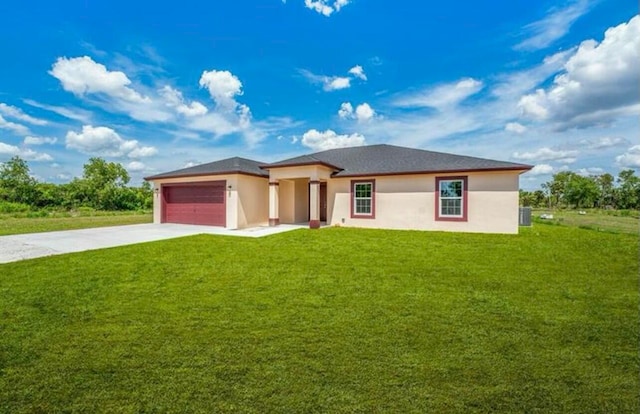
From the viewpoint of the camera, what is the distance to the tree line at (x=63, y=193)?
93.9 feet

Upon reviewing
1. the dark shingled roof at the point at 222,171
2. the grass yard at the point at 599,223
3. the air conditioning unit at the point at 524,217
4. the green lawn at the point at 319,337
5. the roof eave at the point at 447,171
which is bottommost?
the green lawn at the point at 319,337

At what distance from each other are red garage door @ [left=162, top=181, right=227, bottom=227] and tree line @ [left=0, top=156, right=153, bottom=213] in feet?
65.0

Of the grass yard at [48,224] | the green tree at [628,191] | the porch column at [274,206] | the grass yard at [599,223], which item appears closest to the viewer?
the grass yard at [48,224]

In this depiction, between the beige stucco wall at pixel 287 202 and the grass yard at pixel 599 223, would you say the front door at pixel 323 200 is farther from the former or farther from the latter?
the grass yard at pixel 599 223

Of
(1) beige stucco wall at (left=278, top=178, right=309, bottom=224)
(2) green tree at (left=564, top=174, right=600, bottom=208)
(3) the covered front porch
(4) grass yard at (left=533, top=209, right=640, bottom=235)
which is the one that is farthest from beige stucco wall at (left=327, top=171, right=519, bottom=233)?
(2) green tree at (left=564, top=174, right=600, bottom=208)

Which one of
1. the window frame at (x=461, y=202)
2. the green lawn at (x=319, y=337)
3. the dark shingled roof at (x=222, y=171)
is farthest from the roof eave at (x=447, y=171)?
the green lawn at (x=319, y=337)

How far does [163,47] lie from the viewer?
40.4 ft

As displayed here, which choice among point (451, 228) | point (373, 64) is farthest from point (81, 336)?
point (373, 64)

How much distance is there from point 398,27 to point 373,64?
2.47 metres

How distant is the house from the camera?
11.9m

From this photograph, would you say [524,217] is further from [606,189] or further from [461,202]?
[606,189]

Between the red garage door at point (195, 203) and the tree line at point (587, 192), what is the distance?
172 feet

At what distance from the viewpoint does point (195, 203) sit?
1527 cm

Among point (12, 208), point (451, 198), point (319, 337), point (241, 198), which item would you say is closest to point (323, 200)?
point (241, 198)
